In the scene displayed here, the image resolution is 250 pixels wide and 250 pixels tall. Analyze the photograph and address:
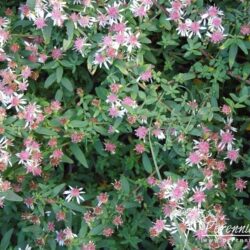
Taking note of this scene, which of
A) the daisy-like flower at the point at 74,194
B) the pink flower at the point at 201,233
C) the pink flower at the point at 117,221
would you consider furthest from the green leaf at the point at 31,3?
the pink flower at the point at 201,233

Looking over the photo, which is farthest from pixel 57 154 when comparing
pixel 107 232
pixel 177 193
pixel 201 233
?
pixel 201 233

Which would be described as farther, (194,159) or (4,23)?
(4,23)

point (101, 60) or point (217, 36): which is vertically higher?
point (217, 36)

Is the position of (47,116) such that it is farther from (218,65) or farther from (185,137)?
(218,65)

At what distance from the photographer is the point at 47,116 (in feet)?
5.68

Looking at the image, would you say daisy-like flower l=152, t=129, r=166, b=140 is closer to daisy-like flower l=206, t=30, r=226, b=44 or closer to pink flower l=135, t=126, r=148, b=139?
pink flower l=135, t=126, r=148, b=139

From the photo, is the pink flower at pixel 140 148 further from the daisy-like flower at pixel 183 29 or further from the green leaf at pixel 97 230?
the daisy-like flower at pixel 183 29

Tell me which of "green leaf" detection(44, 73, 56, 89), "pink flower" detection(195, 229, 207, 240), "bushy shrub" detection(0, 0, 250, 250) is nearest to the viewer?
"pink flower" detection(195, 229, 207, 240)

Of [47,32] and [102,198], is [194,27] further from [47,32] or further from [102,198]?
[102,198]

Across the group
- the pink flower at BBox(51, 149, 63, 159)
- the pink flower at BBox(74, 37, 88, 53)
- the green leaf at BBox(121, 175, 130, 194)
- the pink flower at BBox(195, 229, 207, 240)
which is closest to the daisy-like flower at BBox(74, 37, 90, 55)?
the pink flower at BBox(74, 37, 88, 53)

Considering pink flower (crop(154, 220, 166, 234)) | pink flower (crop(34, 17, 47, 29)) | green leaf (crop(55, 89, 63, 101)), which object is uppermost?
pink flower (crop(34, 17, 47, 29))

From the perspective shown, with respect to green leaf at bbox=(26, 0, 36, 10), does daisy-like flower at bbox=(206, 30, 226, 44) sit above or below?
below

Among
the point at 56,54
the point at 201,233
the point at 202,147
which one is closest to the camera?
the point at 201,233

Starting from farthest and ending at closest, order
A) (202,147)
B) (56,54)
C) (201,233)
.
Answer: (56,54) < (202,147) < (201,233)
